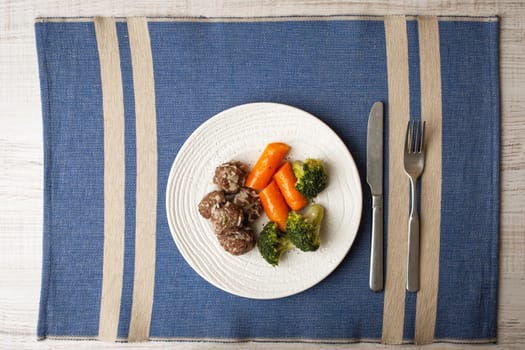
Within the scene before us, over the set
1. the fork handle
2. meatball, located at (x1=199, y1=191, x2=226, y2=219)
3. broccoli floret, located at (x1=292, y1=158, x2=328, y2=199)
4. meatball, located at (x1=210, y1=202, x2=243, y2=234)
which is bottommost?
the fork handle

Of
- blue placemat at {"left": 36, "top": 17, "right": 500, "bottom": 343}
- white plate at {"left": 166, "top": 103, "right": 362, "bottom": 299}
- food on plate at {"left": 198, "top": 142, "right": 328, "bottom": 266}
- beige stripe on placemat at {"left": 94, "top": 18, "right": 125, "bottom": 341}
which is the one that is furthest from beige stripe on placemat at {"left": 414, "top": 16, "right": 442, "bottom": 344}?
beige stripe on placemat at {"left": 94, "top": 18, "right": 125, "bottom": 341}

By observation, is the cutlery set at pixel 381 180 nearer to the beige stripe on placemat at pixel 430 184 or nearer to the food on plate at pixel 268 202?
the beige stripe on placemat at pixel 430 184

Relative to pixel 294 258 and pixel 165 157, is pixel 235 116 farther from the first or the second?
pixel 294 258

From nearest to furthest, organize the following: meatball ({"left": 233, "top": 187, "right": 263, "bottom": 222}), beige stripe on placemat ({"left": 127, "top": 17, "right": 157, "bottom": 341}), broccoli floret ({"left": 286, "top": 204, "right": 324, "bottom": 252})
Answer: broccoli floret ({"left": 286, "top": 204, "right": 324, "bottom": 252})
meatball ({"left": 233, "top": 187, "right": 263, "bottom": 222})
beige stripe on placemat ({"left": 127, "top": 17, "right": 157, "bottom": 341})

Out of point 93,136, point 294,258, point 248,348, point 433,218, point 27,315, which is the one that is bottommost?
point 248,348

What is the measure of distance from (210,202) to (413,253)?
85 centimetres

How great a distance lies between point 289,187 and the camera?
1818 millimetres

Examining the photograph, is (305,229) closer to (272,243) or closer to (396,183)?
(272,243)

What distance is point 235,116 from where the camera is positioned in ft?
6.11

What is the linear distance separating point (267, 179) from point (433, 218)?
716 mm

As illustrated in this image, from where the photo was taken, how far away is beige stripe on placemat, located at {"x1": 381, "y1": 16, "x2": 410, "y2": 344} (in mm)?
1910

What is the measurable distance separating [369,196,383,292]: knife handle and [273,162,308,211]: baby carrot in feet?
0.96

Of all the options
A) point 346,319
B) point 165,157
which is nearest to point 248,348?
point 346,319

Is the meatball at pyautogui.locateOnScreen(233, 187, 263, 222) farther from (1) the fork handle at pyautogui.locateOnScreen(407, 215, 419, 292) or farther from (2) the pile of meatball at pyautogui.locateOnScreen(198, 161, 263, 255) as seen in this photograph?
(1) the fork handle at pyautogui.locateOnScreen(407, 215, 419, 292)
